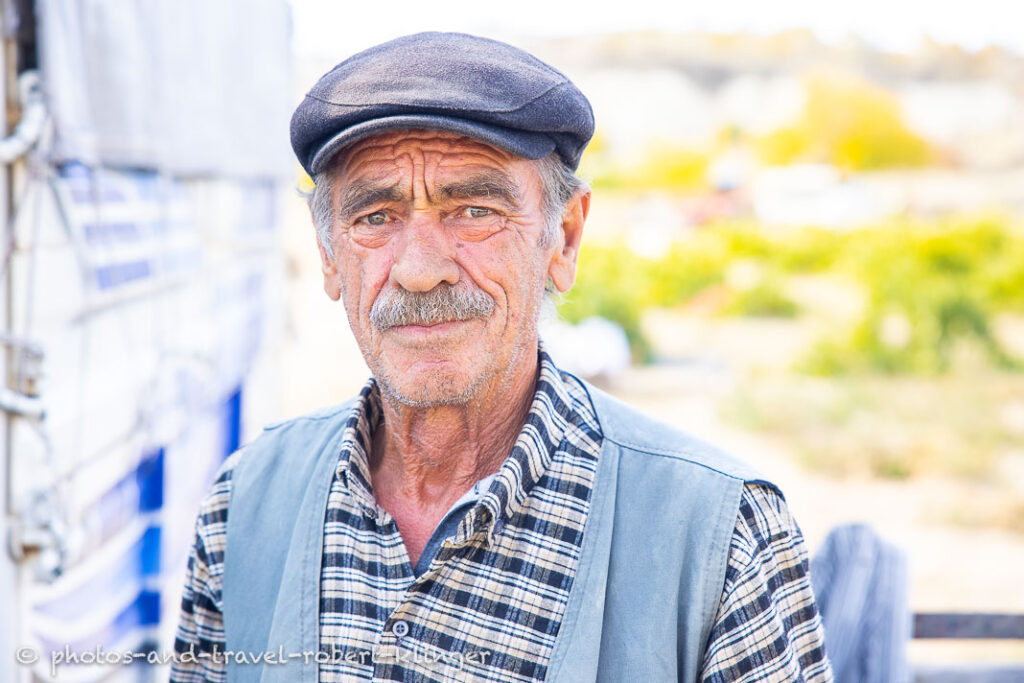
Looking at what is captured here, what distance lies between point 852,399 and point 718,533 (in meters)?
10.8

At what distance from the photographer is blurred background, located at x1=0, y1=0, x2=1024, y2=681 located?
1.94 meters

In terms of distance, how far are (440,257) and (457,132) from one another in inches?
7.8

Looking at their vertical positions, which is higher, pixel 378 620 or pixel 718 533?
pixel 718 533

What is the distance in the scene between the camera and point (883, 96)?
119ft

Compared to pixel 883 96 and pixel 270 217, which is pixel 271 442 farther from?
pixel 883 96

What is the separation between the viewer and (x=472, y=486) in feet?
5.08

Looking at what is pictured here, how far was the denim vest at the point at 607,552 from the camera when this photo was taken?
4.17ft

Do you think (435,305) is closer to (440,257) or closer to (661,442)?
(440,257)

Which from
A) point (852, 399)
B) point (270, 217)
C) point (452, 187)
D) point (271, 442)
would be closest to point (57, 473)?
point (271, 442)

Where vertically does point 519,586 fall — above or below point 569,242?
below

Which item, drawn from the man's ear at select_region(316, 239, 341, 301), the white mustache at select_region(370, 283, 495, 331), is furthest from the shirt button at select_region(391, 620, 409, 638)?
the man's ear at select_region(316, 239, 341, 301)

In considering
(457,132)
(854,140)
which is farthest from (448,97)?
(854,140)

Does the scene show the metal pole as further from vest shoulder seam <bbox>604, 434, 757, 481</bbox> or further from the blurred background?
vest shoulder seam <bbox>604, 434, 757, 481</bbox>

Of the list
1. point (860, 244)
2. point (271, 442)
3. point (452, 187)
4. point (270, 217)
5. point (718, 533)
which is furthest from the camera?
point (860, 244)
